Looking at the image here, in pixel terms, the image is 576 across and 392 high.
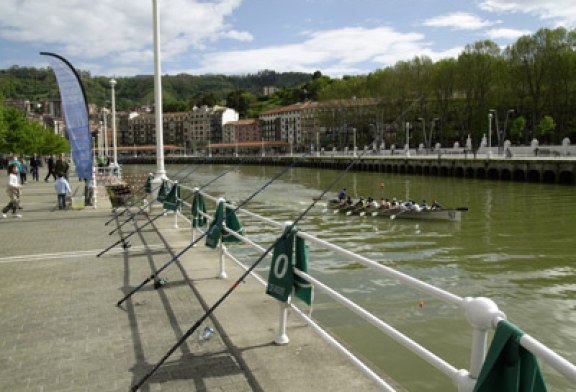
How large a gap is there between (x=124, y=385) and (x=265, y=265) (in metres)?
9.57

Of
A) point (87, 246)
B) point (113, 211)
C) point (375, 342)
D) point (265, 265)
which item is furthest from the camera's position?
point (113, 211)

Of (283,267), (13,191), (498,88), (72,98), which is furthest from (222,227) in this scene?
(498,88)

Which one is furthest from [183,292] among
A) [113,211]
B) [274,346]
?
[113,211]

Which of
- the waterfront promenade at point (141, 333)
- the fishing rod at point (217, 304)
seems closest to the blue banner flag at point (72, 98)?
the waterfront promenade at point (141, 333)

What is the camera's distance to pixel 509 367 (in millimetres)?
2482

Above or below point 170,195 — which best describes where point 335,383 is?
below

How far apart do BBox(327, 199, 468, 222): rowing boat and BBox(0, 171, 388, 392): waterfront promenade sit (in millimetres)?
15906

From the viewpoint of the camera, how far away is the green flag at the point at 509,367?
2.44 metres

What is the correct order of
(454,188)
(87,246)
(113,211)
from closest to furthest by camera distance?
(87,246) < (113,211) < (454,188)

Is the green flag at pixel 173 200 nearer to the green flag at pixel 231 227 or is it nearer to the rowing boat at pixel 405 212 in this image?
the green flag at pixel 231 227

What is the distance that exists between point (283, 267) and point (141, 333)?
169 cm

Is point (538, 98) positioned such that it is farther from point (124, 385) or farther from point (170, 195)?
point (124, 385)

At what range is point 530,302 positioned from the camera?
11742 mm

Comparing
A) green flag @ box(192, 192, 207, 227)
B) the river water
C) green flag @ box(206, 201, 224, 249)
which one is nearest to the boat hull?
the river water
